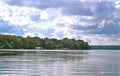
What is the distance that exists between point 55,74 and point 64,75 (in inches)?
51.7

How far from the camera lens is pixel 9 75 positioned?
139 feet

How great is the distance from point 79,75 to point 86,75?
2.45 feet

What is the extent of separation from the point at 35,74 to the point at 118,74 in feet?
29.7

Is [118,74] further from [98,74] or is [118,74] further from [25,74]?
[25,74]

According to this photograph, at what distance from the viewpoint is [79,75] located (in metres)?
43.0

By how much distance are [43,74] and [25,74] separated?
6.25 ft

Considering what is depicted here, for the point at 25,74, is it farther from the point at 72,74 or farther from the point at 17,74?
the point at 72,74

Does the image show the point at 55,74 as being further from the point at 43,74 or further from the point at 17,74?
the point at 17,74

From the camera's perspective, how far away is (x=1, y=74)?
43312 mm

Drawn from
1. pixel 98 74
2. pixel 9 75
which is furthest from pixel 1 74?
pixel 98 74

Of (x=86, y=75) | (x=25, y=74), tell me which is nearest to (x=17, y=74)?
(x=25, y=74)

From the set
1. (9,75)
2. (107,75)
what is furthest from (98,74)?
(9,75)

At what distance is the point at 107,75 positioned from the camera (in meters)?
43.2

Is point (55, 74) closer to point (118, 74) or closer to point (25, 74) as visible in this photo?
point (25, 74)
